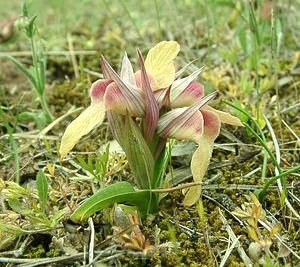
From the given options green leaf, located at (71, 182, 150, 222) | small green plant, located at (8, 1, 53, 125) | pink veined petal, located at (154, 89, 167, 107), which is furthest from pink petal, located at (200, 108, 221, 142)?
small green plant, located at (8, 1, 53, 125)

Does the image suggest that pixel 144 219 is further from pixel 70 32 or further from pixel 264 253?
pixel 70 32

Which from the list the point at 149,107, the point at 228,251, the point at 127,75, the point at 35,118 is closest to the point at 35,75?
the point at 35,118

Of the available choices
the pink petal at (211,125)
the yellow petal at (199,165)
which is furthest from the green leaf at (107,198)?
the pink petal at (211,125)

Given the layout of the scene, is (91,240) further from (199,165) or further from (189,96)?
(189,96)

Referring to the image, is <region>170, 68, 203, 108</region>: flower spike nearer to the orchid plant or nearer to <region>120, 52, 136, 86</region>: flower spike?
the orchid plant

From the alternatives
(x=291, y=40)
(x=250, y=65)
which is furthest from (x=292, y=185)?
(x=291, y=40)

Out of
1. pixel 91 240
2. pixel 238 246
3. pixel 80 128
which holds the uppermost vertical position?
pixel 80 128
